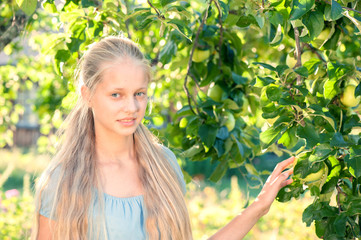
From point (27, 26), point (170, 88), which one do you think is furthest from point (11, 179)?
point (27, 26)

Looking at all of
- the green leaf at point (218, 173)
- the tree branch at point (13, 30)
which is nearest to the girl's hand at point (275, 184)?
the green leaf at point (218, 173)

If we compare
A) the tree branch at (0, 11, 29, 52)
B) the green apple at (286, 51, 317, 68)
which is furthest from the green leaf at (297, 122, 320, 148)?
the tree branch at (0, 11, 29, 52)

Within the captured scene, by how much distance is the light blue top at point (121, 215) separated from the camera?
1315mm

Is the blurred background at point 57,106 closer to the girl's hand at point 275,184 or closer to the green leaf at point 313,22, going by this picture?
the girl's hand at point 275,184

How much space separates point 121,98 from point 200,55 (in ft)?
2.33

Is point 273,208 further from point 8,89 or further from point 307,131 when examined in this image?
point 307,131

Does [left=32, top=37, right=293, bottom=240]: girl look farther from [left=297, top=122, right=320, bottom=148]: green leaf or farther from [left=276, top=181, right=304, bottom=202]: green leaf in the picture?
[left=297, top=122, right=320, bottom=148]: green leaf

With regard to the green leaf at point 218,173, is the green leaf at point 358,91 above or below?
above

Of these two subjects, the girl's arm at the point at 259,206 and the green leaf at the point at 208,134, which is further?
the green leaf at the point at 208,134

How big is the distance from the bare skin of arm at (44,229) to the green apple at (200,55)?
88 centimetres

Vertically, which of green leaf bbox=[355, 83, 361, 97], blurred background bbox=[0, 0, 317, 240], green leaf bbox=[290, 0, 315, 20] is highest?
green leaf bbox=[290, 0, 315, 20]

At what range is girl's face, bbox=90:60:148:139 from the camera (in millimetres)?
1270

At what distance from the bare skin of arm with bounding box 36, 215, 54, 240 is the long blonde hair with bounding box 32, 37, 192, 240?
0.01 meters

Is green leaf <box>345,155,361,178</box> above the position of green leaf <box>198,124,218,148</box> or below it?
above
